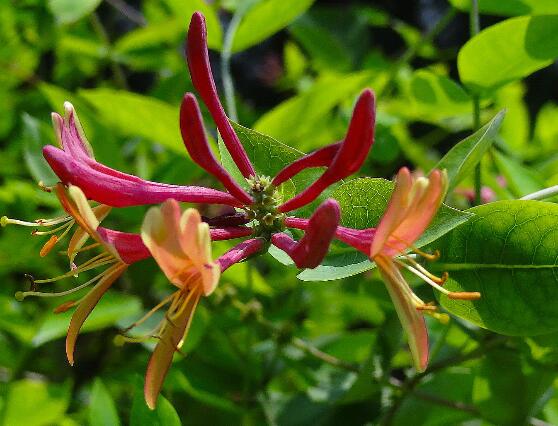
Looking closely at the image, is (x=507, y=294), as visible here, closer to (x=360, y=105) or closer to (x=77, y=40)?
(x=360, y=105)

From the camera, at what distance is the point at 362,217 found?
2.19 feet

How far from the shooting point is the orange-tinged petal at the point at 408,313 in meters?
0.58

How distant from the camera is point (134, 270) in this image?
52.3 inches

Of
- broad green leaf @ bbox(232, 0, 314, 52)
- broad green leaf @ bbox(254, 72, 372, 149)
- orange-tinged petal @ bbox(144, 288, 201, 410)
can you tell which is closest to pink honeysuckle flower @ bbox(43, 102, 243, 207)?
orange-tinged petal @ bbox(144, 288, 201, 410)

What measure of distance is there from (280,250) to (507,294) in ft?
0.64

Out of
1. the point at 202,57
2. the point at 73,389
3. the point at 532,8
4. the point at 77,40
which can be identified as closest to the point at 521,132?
the point at 532,8

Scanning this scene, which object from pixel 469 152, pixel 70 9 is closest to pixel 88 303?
pixel 469 152

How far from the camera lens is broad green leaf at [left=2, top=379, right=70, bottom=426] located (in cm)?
103

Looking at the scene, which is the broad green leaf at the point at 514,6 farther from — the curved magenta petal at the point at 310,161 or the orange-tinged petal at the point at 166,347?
the orange-tinged petal at the point at 166,347

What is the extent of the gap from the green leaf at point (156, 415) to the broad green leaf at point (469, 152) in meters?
0.32

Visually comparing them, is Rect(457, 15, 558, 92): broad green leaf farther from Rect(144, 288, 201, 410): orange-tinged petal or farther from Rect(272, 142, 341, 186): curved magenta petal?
Rect(144, 288, 201, 410): orange-tinged petal

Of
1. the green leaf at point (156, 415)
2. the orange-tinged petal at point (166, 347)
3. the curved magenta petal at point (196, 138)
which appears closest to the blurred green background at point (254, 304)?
the green leaf at point (156, 415)

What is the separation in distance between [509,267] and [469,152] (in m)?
0.10

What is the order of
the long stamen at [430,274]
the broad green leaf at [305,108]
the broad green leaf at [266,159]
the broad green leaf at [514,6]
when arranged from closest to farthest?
the long stamen at [430,274] → the broad green leaf at [266,159] → the broad green leaf at [514,6] → the broad green leaf at [305,108]
